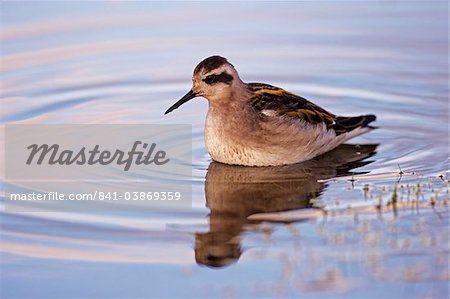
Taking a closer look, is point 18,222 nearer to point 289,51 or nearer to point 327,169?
point 327,169

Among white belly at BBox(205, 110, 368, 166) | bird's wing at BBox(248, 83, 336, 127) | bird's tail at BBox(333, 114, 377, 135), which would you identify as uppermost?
bird's wing at BBox(248, 83, 336, 127)

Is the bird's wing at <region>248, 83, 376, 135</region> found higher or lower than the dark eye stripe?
lower

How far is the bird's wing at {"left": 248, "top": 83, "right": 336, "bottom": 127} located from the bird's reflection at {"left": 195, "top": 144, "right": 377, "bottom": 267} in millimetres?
544

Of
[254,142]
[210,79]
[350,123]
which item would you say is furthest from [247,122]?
[350,123]

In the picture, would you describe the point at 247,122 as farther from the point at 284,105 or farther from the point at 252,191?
the point at 252,191

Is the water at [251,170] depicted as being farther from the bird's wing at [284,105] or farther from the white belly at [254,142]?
the bird's wing at [284,105]

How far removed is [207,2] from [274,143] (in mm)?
8164

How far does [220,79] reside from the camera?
38.2 ft

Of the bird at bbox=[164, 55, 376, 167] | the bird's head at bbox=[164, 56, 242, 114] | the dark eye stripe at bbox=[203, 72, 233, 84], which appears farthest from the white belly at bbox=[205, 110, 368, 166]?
the dark eye stripe at bbox=[203, 72, 233, 84]

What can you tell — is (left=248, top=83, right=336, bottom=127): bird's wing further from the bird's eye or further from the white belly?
the bird's eye

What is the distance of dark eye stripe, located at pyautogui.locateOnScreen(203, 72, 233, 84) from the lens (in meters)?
11.6

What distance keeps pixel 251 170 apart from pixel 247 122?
24.2 inches

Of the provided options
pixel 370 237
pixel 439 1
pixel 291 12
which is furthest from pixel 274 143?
pixel 439 1

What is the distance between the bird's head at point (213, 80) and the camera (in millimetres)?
11523
